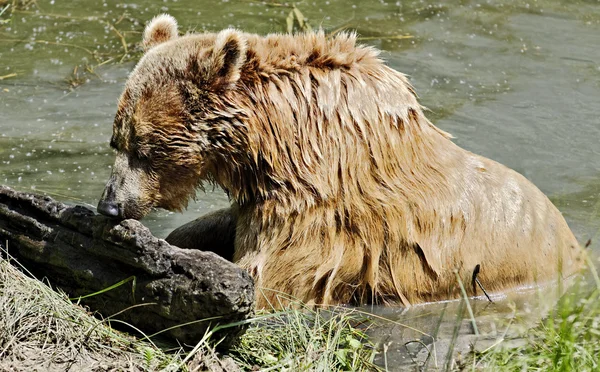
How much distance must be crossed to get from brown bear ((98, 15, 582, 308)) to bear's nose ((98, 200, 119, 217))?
1 cm

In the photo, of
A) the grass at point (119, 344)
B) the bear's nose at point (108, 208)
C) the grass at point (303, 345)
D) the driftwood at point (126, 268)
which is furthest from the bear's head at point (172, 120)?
the grass at point (303, 345)

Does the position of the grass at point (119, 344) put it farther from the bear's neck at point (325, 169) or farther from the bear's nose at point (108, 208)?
the bear's neck at point (325, 169)

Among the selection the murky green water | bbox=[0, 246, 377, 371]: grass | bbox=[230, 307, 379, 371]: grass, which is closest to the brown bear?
bbox=[230, 307, 379, 371]: grass

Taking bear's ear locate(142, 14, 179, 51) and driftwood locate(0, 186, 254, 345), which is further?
bear's ear locate(142, 14, 179, 51)

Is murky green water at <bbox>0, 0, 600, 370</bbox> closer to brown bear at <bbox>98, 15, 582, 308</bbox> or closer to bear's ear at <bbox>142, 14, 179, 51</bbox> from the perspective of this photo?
brown bear at <bbox>98, 15, 582, 308</bbox>

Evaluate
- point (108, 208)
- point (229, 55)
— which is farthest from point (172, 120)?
point (108, 208)

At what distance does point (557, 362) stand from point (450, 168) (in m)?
1.71

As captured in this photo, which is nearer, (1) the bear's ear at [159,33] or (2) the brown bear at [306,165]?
(2) the brown bear at [306,165]

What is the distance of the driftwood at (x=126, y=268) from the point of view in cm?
437

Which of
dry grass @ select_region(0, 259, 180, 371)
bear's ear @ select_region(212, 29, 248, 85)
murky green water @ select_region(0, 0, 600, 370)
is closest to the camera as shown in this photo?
dry grass @ select_region(0, 259, 180, 371)

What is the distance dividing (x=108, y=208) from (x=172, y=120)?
0.63m

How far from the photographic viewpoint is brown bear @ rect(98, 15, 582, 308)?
521cm

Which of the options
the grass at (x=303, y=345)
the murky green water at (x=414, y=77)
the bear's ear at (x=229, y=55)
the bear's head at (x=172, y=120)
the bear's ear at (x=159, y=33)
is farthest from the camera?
the murky green water at (x=414, y=77)

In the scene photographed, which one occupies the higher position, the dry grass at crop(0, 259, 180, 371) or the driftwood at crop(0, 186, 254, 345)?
the driftwood at crop(0, 186, 254, 345)
